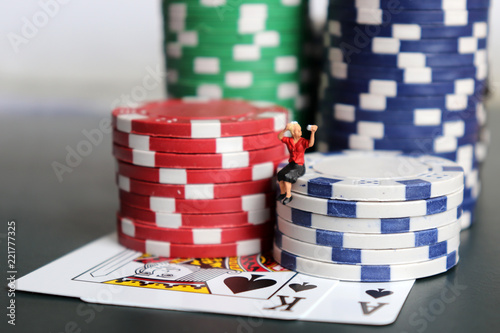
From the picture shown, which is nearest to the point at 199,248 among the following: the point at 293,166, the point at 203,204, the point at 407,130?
the point at 203,204

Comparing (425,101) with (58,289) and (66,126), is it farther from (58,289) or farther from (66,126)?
(66,126)

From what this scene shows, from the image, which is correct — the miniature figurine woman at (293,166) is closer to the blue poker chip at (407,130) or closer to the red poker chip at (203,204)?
the red poker chip at (203,204)

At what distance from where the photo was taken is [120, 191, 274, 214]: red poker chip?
292 centimetres

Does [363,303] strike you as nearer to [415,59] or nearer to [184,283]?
[184,283]

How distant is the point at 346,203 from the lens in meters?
2.64

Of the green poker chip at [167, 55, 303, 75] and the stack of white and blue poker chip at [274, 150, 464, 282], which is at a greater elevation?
the green poker chip at [167, 55, 303, 75]

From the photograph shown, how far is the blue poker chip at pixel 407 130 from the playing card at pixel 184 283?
2.58ft

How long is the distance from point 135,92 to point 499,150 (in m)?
3.40

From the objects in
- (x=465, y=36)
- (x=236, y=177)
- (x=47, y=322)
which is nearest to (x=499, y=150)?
(x=465, y=36)

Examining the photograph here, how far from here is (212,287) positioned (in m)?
2.63

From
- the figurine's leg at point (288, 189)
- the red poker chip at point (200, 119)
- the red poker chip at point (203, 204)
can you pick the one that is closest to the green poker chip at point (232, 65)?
the red poker chip at point (200, 119)

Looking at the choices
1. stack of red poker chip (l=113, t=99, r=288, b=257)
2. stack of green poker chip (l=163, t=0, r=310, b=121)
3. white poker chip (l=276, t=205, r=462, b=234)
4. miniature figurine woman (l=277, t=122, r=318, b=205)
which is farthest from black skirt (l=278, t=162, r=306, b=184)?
stack of green poker chip (l=163, t=0, r=310, b=121)

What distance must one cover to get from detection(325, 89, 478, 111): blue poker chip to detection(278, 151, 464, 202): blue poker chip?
25 cm

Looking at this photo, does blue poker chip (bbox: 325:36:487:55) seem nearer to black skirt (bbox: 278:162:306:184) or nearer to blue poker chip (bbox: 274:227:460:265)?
black skirt (bbox: 278:162:306:184)
